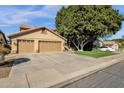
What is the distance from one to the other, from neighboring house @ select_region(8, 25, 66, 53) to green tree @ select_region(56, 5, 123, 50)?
2560 mm

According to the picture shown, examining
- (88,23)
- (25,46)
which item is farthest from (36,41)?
(88,23)

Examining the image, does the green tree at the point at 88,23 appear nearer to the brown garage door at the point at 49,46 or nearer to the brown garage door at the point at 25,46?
the brown garage door at the point at 49,46

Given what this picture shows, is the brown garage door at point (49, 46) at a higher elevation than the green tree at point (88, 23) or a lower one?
lower

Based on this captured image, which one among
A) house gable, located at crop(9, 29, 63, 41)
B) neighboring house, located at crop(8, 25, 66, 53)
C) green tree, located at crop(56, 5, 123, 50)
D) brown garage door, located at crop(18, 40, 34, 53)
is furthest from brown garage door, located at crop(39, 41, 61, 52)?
green tree, located at crop(56, 5, 123, 50)

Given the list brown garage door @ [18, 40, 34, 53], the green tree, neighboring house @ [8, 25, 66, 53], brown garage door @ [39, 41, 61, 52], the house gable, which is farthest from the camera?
the green tree

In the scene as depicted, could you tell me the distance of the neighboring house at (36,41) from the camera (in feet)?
81.7

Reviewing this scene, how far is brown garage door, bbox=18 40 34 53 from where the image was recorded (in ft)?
83.0

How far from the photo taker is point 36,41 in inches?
1056

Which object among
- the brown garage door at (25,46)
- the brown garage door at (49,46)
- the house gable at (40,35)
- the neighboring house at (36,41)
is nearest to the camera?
the neighboring house at (36,41)

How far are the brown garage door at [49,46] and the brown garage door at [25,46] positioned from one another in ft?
5.16

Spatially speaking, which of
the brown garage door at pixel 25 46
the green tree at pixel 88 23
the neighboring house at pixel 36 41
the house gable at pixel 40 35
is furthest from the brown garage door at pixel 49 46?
the green tree at pixel 88 23

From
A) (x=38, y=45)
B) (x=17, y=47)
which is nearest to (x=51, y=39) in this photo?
(x=38, y=45)

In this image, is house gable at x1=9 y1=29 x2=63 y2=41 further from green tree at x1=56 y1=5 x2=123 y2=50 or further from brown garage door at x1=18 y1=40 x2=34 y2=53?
green tree at x1=56 y1=5 x2=123 y2=50
